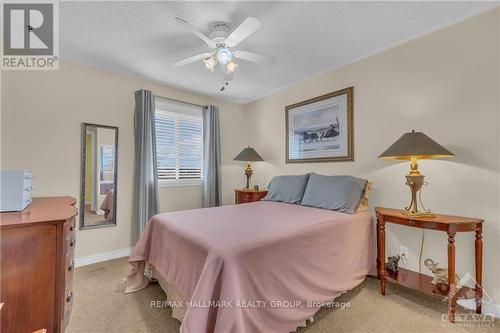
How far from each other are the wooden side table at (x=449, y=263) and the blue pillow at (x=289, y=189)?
995 mm

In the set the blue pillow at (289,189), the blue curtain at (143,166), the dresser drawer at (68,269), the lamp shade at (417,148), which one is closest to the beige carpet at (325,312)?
the dresser drawer at (68,269)

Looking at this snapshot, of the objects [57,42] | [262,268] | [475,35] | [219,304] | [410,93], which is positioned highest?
[57,42]

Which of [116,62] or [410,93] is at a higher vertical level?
[116,62]

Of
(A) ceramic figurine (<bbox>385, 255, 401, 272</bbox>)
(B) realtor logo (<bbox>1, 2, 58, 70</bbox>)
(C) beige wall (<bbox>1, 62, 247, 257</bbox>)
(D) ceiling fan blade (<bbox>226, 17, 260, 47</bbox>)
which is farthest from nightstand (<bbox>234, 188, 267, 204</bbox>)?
(B) realtor logo (<bbox>1, 2, 58, 70</bbox>)

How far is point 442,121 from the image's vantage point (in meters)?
2.14

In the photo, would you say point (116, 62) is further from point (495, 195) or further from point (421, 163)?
point (495, 195)

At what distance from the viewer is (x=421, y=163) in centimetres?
228

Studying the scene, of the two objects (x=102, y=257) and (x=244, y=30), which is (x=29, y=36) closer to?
(x=244, y=30)

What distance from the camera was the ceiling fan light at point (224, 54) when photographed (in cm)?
204

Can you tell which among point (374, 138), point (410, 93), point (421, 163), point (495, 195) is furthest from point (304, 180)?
point (495, 195)

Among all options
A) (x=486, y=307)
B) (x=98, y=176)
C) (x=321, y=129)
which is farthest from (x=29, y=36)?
(x=486, y=307)

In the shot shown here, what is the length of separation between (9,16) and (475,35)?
160 inches

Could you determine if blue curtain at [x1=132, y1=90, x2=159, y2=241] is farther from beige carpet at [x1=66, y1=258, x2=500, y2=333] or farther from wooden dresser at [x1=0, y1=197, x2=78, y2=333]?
wooden dresser at [x1=0, y1=197, x2=78, y2=333]

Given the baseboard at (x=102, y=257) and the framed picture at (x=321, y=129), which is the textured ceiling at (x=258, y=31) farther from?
the baseboard at (x=102, y=257)
